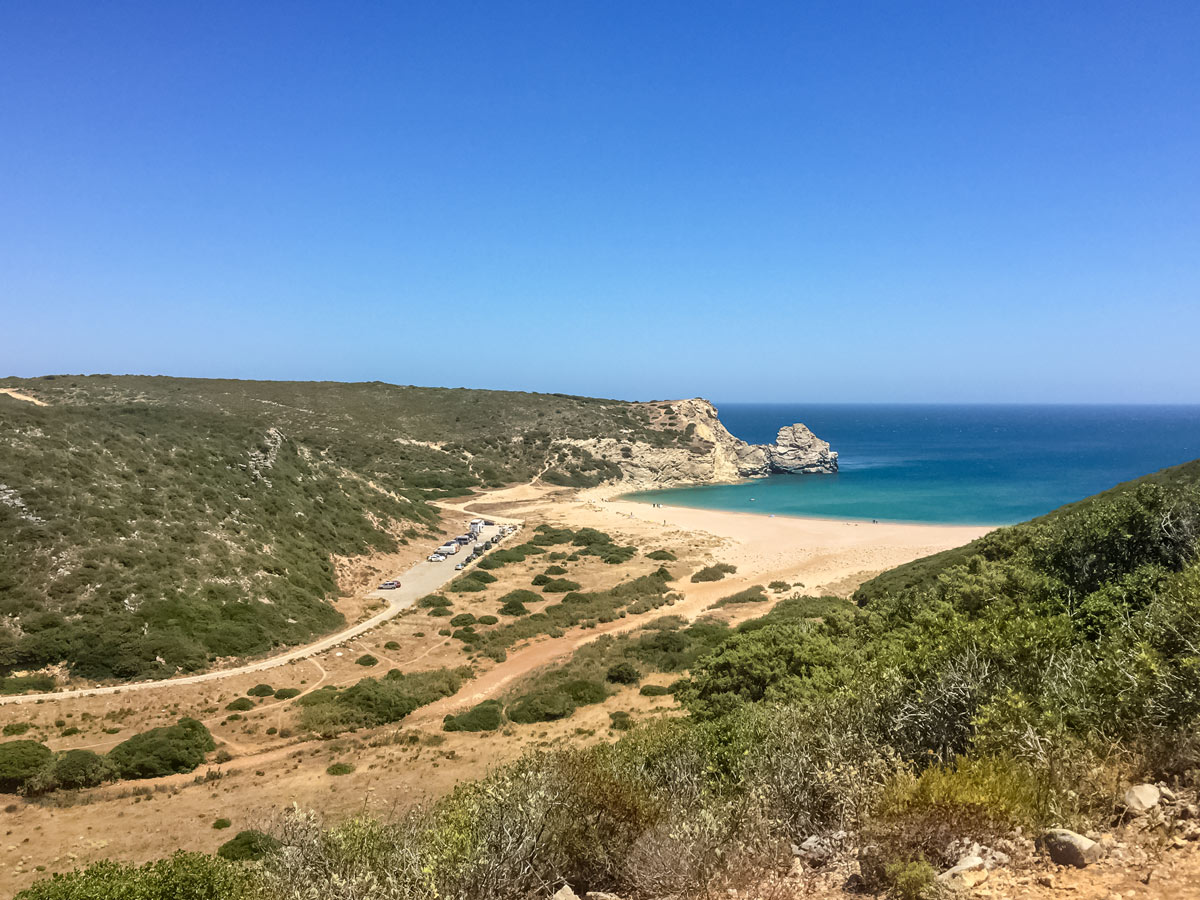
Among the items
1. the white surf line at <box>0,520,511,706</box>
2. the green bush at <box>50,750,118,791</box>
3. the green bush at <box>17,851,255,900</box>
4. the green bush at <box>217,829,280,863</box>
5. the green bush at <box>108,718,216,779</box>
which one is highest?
the green bush at <box>17,851,255,900</box>

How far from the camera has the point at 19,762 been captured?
705 inches

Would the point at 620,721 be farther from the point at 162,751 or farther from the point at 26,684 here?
the point at 26,684

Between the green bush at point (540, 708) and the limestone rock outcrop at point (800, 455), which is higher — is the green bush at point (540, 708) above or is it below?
below

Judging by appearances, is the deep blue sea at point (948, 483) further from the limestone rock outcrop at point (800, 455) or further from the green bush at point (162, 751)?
the green bush at point (162, 751)

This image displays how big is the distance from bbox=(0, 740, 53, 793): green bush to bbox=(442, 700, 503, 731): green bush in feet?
38.7

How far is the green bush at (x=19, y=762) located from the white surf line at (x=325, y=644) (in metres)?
6.08

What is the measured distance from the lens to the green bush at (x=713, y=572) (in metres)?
47.1

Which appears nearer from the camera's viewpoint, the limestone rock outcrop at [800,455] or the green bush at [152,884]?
the green bush at [152,884]

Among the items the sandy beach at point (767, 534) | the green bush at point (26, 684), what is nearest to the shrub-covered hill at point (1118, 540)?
the sandy beach at point (767, 534)

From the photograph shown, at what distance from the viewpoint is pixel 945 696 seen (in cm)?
1028

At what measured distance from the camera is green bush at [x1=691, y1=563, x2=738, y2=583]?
47062 mm

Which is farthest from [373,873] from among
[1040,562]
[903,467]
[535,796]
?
[903,467]

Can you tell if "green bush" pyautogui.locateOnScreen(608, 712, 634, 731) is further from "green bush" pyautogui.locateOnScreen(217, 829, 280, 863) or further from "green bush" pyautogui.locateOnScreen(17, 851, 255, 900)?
"green bush" pyautogui.locateOnScreen(17, 851, 255, 900)

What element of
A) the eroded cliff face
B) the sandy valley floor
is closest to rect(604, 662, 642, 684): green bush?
the sandy valley floor
